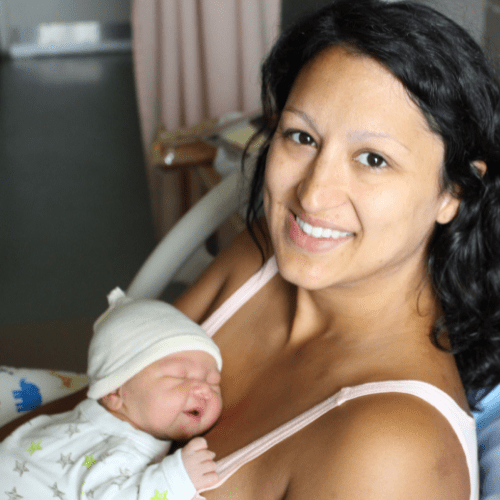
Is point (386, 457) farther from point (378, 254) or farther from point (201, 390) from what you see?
point (201, 390)

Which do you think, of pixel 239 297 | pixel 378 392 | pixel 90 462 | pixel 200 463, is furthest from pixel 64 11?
pixel 378 392

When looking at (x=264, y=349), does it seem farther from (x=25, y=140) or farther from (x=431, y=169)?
(x=25, y=140)

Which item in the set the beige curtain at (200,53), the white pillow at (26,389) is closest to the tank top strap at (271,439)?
the white pillow at (26,389)

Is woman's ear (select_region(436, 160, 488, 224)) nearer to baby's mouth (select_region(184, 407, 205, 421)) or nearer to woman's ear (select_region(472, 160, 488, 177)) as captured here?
woman's ear (select_region(472, 160, 488, 177))

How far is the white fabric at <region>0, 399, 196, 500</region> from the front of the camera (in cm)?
106

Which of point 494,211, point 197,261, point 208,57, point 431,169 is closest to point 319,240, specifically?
point 431,169

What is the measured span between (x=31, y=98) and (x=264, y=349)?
19.8 ft

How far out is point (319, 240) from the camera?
1.04m

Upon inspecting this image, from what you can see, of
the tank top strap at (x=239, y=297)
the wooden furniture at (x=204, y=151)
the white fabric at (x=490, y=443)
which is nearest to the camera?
the white fabric at (x=490, y=443)

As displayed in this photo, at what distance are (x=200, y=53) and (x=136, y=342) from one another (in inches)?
90.1

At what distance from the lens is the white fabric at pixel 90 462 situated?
1.06m

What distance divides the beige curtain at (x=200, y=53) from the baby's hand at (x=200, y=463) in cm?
225

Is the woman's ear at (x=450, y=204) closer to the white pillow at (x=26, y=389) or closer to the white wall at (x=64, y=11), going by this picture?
the white pillow at (x=26, y=389)

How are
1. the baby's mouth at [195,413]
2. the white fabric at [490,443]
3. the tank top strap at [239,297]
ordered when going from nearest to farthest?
the white fabric at [490,443]
the baby's mouth at [195,413]
the tank top strap at [239,297]
